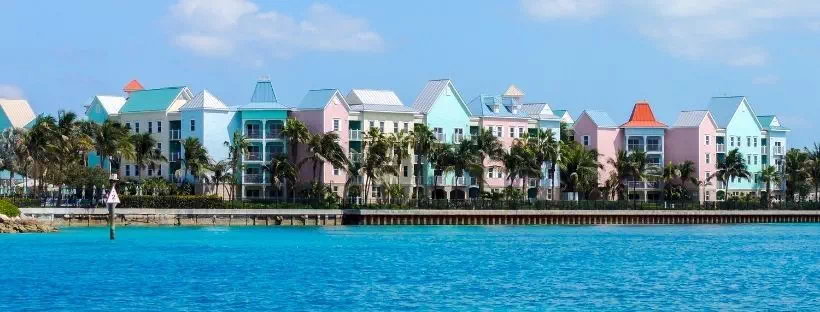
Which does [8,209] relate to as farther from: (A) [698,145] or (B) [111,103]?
(A) [698,145]

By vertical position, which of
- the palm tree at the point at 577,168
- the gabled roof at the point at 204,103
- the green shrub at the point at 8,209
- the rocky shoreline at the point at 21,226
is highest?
the gabled roof at the point at 204,103

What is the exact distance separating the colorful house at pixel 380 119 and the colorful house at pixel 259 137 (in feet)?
20.0

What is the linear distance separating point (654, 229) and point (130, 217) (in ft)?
137

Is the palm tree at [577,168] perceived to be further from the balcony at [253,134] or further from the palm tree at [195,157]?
the palm tree at [195,157]

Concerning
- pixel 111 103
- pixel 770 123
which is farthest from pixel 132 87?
pixel 770 123

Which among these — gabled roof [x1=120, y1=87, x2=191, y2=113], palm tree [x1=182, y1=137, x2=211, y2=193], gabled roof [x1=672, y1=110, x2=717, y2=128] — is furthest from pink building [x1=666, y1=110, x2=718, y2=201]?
palm tree [x1=182, y1=137, x2=211, y2=193]

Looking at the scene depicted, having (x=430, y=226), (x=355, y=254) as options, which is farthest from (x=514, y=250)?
(x=430, y=226)

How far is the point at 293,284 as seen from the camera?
182 ft

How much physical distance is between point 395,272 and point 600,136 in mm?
86678

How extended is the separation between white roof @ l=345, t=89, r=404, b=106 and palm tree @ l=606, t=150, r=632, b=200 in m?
25.6

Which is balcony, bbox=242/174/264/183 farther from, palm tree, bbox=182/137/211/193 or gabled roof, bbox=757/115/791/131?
gabled roof, bbox=757/115/791/131

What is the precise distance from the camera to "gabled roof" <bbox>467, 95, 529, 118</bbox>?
5306 inches

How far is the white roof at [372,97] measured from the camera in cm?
12531

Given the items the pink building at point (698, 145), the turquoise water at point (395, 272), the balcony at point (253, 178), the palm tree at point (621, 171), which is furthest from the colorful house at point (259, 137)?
the pink building at point (698, 145)
